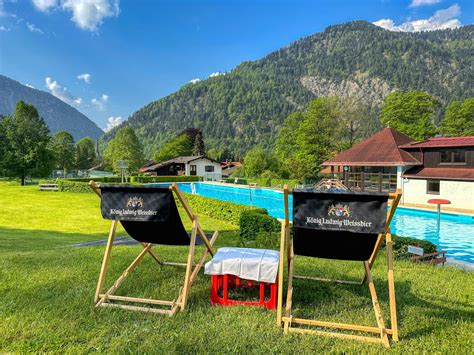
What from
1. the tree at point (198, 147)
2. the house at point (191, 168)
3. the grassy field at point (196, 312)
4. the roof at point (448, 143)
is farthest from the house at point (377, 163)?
the tree at point (198, 147)

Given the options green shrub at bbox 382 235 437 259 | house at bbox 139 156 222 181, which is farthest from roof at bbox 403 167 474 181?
house at bbox 139 156 222 181

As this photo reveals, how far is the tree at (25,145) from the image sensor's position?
34938 mm

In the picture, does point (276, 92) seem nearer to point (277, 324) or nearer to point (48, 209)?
point (48, 209)

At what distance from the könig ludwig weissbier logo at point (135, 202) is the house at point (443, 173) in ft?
71.1

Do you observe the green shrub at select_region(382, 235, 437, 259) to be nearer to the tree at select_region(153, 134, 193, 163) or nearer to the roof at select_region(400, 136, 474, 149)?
the roof at select_region(400, 136, 474, 149)

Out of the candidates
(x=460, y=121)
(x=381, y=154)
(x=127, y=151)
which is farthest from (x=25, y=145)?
(x=460, y=121)

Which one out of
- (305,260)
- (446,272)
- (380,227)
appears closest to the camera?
(380,227)

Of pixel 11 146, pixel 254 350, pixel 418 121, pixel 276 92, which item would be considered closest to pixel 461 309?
pixel 254 350

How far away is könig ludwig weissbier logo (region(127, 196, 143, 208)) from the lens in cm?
365

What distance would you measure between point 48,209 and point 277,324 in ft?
65.5

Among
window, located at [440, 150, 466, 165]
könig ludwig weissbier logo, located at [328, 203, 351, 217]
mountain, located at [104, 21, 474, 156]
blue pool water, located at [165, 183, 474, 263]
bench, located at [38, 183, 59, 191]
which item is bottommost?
blue pool water, located at [165, 183, 474, 263]

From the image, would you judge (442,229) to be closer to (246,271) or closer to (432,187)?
(432,187)

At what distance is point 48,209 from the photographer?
18.8 m

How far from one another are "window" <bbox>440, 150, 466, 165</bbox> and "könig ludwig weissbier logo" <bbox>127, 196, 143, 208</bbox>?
77.2ft
